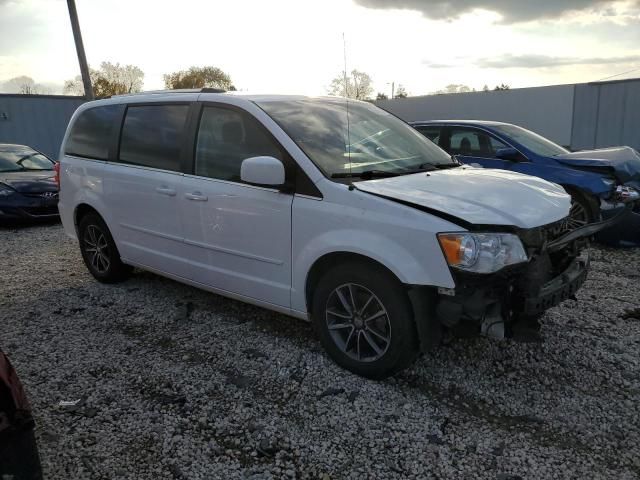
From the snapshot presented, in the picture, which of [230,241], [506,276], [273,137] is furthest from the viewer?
[230,241]

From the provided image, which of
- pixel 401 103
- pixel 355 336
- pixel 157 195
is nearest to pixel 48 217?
pixel 157 195

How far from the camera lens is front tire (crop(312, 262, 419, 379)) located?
2.97 metres

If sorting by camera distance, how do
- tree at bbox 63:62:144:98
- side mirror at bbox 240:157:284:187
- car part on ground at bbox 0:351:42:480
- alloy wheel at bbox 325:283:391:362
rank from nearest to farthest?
car part on ground at bbox 0:351:42:480, alloy wheel at bbox 325:283:391:362, side mirror at bbox 240:157:284:187, tree at bbox 63:62:144:98

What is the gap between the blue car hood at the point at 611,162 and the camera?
622 cm

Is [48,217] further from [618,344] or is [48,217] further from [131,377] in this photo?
[618,344]

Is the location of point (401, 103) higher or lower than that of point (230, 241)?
higher

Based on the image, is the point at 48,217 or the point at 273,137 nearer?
the point at 273,137

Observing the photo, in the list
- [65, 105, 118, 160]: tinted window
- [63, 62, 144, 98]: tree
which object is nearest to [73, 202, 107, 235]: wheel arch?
[65, 105, 118, 160]: tinted window

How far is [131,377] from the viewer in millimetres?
3391

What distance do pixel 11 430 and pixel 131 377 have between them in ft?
4.81

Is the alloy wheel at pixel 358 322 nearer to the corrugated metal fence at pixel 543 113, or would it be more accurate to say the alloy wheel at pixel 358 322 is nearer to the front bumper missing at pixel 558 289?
the front bumper missing at pixel 558 289

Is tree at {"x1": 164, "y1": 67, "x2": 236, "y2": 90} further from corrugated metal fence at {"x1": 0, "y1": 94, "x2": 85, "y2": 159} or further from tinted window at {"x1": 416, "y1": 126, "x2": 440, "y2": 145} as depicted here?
tinted window at {"x1": 416, "y1": 126, "x2": 440, "y2": 145}

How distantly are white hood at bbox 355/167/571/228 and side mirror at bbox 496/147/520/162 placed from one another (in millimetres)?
3077

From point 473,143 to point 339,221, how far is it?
4.71 m
